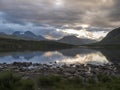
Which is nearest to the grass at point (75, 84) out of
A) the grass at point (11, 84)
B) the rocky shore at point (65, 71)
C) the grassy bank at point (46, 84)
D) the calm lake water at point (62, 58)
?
the grassy bank at point (46, 84)

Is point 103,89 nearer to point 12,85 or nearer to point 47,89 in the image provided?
point 47,89

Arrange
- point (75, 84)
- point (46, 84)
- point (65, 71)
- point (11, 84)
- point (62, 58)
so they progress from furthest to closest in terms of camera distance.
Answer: point (62, 58) → point (65, 71) → point (75, 84) → point (46, 84) → point (11, 84)

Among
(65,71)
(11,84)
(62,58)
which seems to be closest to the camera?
(11,84)

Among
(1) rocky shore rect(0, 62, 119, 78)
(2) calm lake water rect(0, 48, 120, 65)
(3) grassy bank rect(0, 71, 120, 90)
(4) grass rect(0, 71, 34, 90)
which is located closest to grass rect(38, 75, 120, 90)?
(3) grassy bank rect(0, 71, 120, 90)

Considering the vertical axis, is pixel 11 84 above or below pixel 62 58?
above

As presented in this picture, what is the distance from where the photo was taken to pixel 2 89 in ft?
48.4

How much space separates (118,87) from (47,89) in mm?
4911

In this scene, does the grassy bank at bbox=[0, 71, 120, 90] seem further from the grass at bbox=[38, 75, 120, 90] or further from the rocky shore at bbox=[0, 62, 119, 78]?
the rocky shore at bbox=[0, 62, 119, 78]

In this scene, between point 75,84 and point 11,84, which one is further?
point 75,84

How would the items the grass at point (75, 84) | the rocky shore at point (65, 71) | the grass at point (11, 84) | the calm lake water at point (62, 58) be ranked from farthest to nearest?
the calm lake water at point (62, 58)
the rocky shore at point (65, 71)
the grass at point (75, 84)
the grass at point (11, 84)

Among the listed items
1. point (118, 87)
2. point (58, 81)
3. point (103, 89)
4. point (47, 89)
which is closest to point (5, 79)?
point (47, 89)

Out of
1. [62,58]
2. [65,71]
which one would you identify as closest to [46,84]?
[65,71]

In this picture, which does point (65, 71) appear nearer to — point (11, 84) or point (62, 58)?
point (11, 84)

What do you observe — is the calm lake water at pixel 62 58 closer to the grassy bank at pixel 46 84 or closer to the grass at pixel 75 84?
the grass at pixel 75 84
